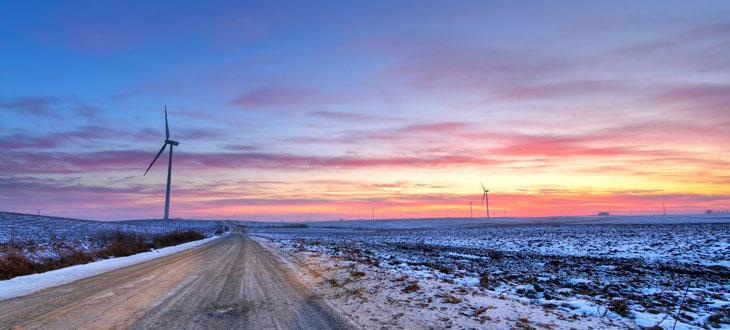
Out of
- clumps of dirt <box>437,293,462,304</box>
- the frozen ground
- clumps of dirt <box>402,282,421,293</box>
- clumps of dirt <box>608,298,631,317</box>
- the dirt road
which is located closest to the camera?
the dirt road

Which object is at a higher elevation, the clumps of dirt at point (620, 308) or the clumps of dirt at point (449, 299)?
the clumps of dirt at point (449, 299)

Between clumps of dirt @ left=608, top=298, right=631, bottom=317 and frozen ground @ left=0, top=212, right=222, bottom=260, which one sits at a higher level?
frozen ground @ left=0, top=212, right=222, bottom=260

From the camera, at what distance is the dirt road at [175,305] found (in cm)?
841

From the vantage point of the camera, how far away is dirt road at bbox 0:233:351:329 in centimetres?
841

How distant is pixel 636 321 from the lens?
8453mm

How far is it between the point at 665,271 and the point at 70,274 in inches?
1020

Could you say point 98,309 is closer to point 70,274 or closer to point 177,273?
point 177,273

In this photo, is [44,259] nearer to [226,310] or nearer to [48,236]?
[226,310]

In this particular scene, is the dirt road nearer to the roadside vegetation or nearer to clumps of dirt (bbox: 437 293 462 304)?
clumps of dirt (bbox: 437 293 462 304)

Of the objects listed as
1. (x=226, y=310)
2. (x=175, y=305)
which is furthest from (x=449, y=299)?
(x=175, y=305)

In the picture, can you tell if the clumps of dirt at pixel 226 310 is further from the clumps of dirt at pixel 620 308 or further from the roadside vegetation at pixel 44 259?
the roadside vegetation at pixel 44 259

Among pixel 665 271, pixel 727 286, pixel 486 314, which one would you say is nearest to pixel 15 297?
pixel 486 314

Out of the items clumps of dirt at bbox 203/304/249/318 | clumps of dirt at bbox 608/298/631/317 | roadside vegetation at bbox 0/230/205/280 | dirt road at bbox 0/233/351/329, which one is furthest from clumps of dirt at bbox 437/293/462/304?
roadside vegetation at bbox 0/230/205/280

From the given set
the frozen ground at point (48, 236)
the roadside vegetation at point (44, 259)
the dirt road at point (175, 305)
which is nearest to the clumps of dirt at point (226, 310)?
the dirt road at point (175, 305)
